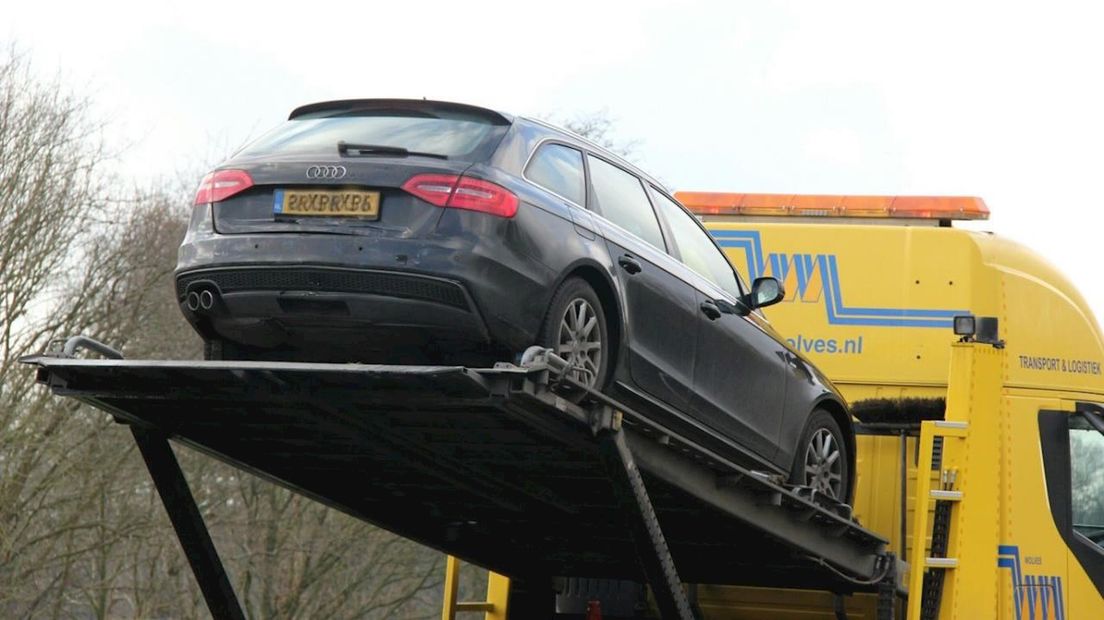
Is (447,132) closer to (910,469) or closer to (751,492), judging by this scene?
(751,492)

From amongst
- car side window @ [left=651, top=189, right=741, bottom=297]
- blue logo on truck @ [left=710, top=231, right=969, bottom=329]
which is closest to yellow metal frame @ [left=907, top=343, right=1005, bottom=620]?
blue logo on truck @ [left=710, top=231, right=969, bottom=329]

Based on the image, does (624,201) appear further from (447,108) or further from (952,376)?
(952,376)

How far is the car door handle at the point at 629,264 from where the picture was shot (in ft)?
21.0

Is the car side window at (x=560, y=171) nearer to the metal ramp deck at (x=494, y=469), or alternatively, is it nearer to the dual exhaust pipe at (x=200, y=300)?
the metal ramp deck at (x=494, y=469)

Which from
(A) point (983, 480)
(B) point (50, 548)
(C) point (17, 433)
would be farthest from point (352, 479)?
(B) point (50, 548)

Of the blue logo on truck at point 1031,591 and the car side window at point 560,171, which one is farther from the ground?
the car side window at point 560,171

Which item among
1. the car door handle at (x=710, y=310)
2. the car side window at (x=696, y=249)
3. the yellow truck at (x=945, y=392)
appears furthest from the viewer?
the yellow truck at (x=945, y=392)

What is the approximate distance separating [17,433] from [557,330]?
1792 centimetres

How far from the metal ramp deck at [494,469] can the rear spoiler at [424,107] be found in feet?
3.94

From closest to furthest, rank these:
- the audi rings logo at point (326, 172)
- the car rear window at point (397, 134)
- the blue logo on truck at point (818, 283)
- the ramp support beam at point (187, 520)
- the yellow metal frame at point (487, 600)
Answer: the audi rings logo at point (326, 172), the car rear window at point (397, 134), the ramp support beam at point (187, 520), the yellow metal frame at point (487, 600), the blue logo on truck at point (818, 283)

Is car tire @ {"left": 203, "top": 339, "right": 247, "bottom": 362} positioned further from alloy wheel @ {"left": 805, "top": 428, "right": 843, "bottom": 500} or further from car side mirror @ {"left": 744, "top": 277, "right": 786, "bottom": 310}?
alloy wheel @ {"left": 805, "top": 428, "right": 843, "bottom": 500}

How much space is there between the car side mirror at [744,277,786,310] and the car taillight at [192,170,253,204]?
2686mm

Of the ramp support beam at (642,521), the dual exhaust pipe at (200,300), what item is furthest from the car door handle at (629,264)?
the dual exhaust pipe at (200,300)

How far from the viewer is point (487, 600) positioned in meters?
9.22
